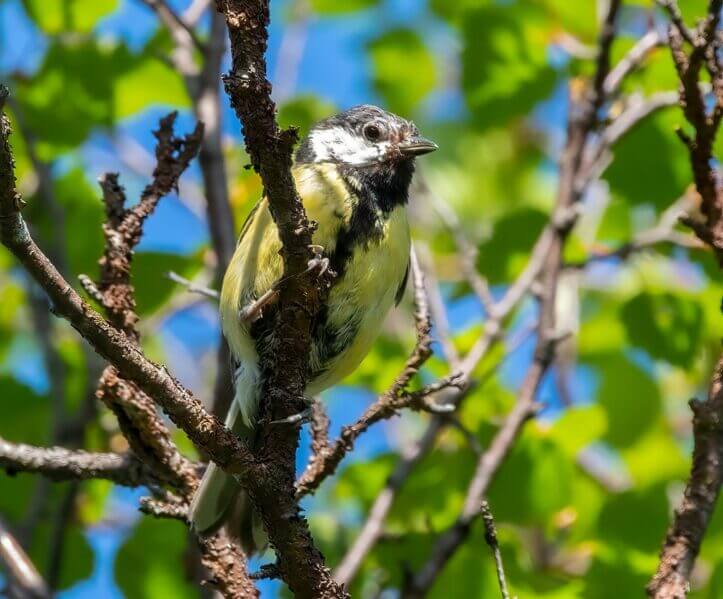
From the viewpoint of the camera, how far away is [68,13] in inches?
163

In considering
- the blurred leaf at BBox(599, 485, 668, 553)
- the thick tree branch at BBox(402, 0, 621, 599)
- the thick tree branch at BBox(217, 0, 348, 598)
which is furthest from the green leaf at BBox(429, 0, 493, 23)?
the thick tree branch at BBox(217, 0, 348, 598)

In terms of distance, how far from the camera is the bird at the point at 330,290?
326cm

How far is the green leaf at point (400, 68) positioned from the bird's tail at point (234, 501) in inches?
101

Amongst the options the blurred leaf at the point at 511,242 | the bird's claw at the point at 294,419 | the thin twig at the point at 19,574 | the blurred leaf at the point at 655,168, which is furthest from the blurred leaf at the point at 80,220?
the blurred leaf at the point at 655,168

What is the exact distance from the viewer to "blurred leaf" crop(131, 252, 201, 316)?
4.03 meters

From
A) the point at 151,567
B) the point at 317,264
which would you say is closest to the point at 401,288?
the point at 317,264

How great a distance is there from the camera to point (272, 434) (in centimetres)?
267

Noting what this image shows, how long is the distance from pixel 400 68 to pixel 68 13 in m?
2.03

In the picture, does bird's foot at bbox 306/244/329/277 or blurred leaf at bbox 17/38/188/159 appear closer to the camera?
bird's foot at bbox 306/244/329/277

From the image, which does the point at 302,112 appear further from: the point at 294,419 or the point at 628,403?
the point at 294,419

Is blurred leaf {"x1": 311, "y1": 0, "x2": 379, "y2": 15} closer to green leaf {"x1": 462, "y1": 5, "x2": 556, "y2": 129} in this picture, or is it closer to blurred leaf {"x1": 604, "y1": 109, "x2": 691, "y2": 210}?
green leaf {"x1": 462, "y1": 5, "x2": 556, "y2": 129}

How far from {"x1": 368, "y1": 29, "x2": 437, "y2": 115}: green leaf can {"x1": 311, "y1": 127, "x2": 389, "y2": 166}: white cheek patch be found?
1461mm

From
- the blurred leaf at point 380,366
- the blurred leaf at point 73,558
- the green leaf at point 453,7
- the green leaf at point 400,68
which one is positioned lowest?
the blurred leaf at point 73,558

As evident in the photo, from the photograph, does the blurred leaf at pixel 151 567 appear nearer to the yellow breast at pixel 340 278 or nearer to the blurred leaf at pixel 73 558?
the blurred leaf at pixel 73 558
